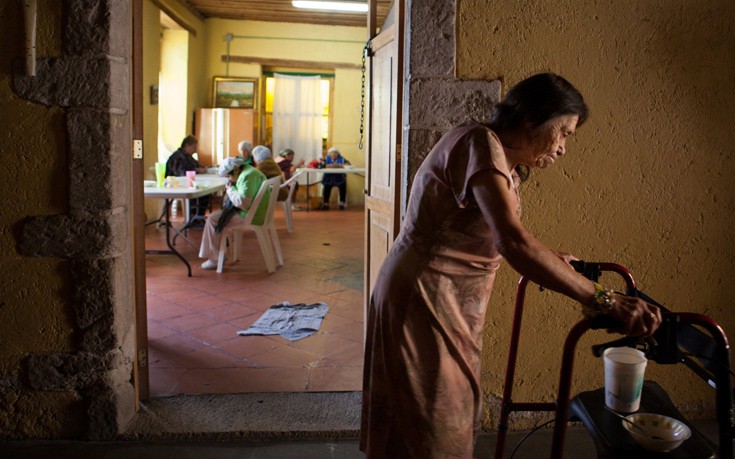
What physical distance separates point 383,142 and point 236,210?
2.94m

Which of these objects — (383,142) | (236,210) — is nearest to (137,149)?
(383,142)

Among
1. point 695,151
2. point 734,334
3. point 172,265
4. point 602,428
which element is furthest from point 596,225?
point 172,265

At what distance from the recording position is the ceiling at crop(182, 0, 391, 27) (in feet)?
32.7

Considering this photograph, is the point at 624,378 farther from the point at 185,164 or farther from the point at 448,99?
the point at 185,164

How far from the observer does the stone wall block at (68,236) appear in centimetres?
261

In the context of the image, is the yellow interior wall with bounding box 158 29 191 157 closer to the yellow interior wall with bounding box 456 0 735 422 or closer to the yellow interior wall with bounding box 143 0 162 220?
the yellow interior wall with bounding box 143 0 162 220

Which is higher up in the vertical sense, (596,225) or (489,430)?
(596,225)

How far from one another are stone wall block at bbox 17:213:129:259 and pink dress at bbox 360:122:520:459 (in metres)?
1.39

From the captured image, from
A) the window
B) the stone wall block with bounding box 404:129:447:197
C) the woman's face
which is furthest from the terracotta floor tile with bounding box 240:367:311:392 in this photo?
the window

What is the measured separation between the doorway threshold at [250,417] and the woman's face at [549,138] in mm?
1638

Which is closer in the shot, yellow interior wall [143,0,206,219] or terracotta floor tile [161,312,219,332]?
terracotta floor tile [161,312,219,332]

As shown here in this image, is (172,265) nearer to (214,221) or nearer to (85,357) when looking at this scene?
(214,221)

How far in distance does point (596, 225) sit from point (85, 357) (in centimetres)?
226

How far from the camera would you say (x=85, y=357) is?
2678 millimetres
